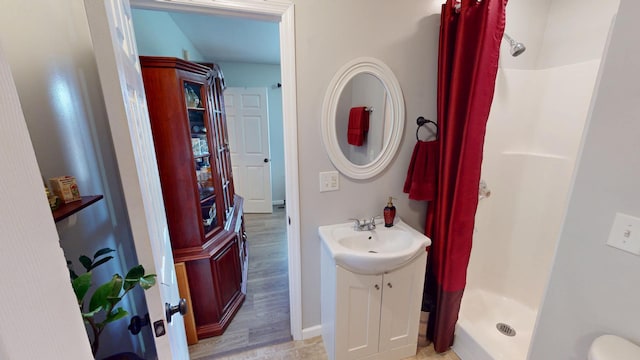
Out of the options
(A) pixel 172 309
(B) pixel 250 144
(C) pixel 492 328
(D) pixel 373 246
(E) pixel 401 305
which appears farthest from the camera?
(B) pixel 250 144

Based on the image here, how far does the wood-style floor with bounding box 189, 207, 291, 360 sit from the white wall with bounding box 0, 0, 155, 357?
573mm

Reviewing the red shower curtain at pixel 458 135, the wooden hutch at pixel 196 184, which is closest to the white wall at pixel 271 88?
the wooden hutch at pixel 196 184

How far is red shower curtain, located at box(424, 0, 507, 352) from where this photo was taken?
125 centimetres

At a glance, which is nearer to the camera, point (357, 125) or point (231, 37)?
point (357, 125)

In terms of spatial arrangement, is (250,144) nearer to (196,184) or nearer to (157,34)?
(157,34)

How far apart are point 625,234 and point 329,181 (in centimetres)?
120

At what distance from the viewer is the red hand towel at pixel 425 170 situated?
1.51 meters

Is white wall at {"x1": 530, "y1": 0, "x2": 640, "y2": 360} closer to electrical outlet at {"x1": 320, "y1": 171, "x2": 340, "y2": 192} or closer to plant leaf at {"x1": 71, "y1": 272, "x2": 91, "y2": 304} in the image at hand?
electrical outlet at {"x1": 320, "y1": 171, "x2": 340, "y2": 192}

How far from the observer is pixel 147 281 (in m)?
0.70

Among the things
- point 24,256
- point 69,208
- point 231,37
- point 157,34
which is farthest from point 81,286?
point 231,37

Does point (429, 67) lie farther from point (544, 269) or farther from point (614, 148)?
point (544, 269)

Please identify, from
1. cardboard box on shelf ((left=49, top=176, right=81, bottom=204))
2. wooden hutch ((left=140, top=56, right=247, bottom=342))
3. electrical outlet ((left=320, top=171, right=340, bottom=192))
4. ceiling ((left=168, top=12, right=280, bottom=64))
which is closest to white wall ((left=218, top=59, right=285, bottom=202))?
ceiling ((left=168, top=12, right=280, bottom=64))

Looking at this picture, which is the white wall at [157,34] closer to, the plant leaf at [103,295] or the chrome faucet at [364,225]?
the plant leaf at [103,295]

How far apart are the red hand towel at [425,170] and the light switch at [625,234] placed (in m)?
0.79
